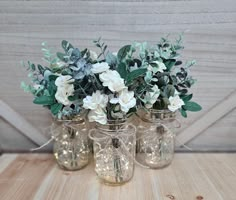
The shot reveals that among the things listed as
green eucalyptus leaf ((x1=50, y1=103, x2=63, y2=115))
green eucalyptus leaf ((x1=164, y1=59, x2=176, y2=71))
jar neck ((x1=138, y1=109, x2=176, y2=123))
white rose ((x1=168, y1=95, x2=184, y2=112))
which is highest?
green eucalyptus leaf ((x1=164, y1=59, x2=176, y2=71))

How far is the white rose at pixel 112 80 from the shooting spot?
626 mm

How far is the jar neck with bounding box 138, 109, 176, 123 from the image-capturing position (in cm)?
80

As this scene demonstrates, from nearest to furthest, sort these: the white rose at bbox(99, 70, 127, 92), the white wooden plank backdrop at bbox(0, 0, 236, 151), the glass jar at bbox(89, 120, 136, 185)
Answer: the white rose at bbox(99, 70, 127, 92) → the glass jar at bbox(89, 120, 136, 185) → the white wooden plank backdrop at bbox(0, 0, 236, 151)

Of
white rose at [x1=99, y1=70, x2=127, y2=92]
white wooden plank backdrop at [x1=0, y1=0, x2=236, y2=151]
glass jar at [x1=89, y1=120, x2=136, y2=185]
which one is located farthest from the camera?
white wooden plank backdrop at [x1=0, y1=0, x2=236, y2=151]

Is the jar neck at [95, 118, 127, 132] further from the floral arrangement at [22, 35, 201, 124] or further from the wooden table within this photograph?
the wooden table

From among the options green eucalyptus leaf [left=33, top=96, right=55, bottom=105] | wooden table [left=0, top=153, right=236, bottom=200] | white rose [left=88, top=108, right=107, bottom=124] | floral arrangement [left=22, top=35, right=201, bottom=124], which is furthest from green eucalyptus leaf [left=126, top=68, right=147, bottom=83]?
wooden table [left=0, top=153, right=236, bottom=200]

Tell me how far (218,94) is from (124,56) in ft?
1.34

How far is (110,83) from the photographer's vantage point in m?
0.63

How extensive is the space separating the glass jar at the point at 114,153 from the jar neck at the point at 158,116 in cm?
9

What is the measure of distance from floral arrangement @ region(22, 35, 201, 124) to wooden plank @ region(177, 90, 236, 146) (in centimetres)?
18

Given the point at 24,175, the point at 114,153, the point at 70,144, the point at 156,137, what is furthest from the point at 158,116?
the point at 24,175

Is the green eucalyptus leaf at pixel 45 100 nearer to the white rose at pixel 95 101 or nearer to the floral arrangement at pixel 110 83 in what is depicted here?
the floral arrangement at pixel 110 83

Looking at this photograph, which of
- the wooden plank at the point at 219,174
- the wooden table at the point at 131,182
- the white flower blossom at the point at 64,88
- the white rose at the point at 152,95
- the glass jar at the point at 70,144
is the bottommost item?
the wooden plank at the point at 219,174

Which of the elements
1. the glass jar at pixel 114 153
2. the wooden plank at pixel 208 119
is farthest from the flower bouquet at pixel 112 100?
the wooden plank at pixel 208 119
